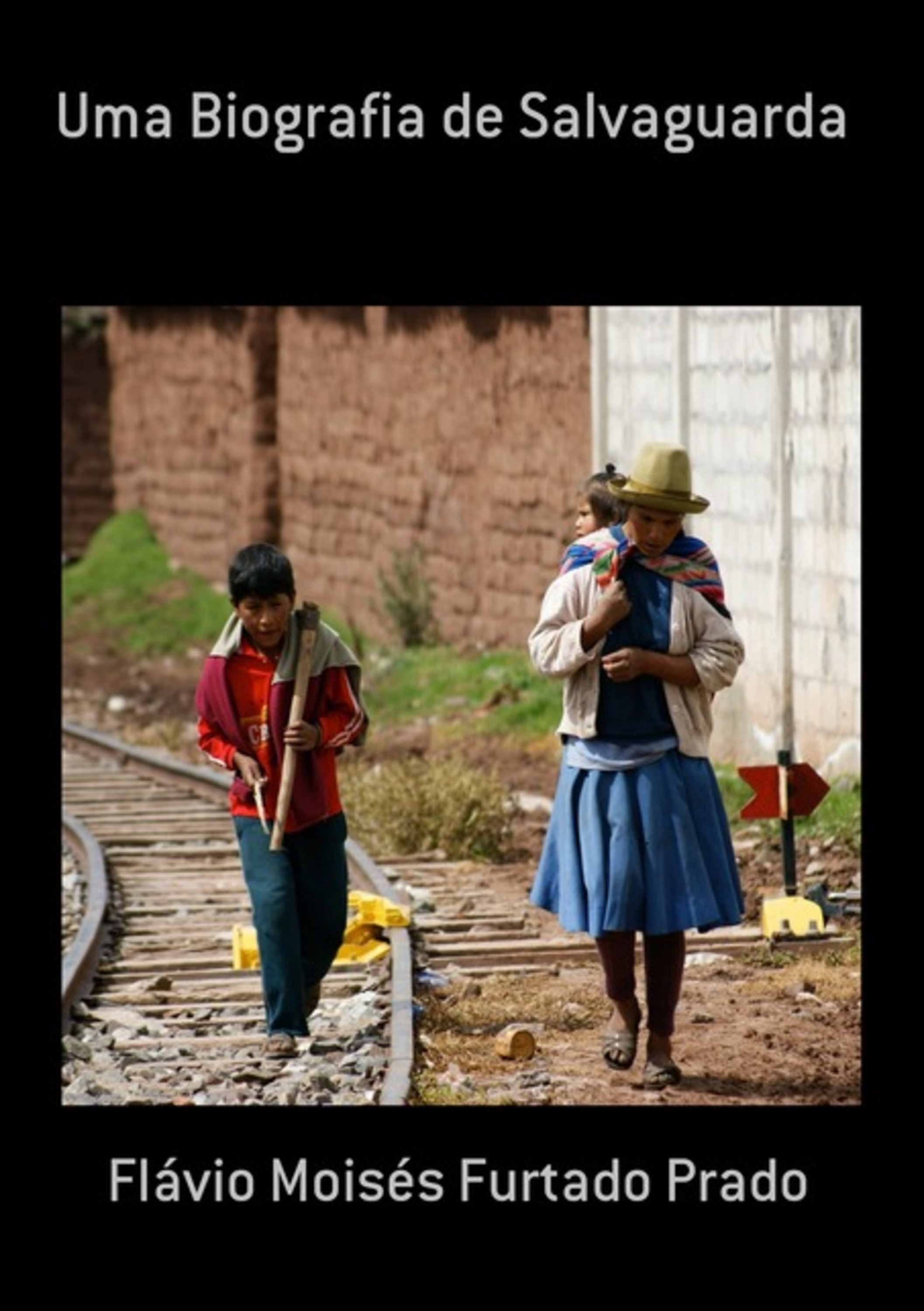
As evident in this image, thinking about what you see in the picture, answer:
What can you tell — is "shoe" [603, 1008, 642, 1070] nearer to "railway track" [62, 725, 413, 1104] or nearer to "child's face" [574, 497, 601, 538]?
"railway track" [62, 725, 413, 1104]

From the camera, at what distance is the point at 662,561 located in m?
7.39

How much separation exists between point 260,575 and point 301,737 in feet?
1.76

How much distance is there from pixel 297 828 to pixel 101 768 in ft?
28.1

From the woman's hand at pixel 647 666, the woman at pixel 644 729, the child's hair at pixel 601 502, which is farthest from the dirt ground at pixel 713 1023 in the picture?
the child's hair at pixel 601 502

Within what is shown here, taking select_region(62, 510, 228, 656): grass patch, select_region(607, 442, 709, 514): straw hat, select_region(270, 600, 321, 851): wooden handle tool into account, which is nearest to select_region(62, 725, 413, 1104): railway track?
select_region(270, 600, 321, 851): wooden handle tool

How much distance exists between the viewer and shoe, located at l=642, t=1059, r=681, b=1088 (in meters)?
7.59

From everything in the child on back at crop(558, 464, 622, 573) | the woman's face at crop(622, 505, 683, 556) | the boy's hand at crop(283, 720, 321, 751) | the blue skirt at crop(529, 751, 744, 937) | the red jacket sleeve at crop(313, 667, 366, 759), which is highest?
the child on back at crop(558, 464, 622, 573)

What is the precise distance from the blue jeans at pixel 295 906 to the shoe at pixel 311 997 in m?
0.03

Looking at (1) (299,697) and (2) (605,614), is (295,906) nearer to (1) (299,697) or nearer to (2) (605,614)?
(1) (299,697)

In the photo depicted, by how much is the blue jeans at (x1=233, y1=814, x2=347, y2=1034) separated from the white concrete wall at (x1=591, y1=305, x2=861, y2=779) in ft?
13.9

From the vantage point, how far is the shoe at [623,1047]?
7.70 metres

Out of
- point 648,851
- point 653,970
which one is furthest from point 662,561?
point 653,970

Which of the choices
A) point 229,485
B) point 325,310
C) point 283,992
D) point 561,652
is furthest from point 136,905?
point 229,485

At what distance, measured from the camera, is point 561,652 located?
7.33 meters
